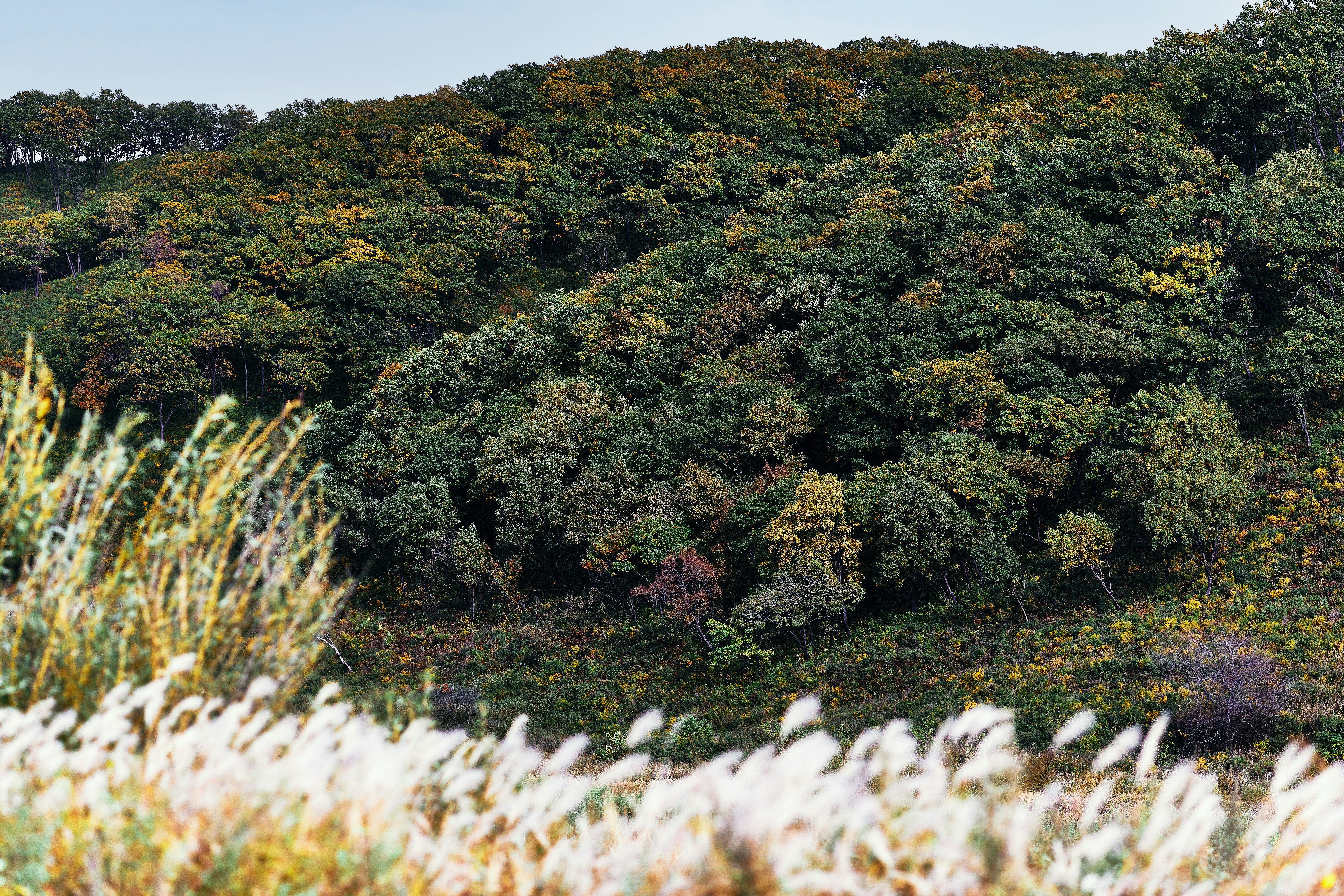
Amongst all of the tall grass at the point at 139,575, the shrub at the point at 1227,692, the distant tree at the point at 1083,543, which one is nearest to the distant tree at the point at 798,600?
the distant tree at the point at 1083,543

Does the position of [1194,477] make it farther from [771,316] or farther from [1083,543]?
[771,316]

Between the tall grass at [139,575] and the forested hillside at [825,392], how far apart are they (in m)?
18.8

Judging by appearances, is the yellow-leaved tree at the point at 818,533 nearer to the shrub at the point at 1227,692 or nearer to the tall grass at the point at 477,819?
the shrub at the point at 1227,692

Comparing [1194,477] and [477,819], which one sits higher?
[477,819]

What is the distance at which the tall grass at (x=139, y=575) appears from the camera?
5754mm

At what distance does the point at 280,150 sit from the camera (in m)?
69.6

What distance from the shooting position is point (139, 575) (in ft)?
20.2

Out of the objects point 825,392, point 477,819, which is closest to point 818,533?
point 825,392

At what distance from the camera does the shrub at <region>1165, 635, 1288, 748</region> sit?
60.4 feet

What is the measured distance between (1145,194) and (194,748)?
129 ft

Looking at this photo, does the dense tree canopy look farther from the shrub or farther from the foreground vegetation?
the shrub

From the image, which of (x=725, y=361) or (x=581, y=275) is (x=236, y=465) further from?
(x=581, y=275)

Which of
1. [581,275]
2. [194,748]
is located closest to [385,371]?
[581,275]

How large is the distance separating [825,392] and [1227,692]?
19127mm
